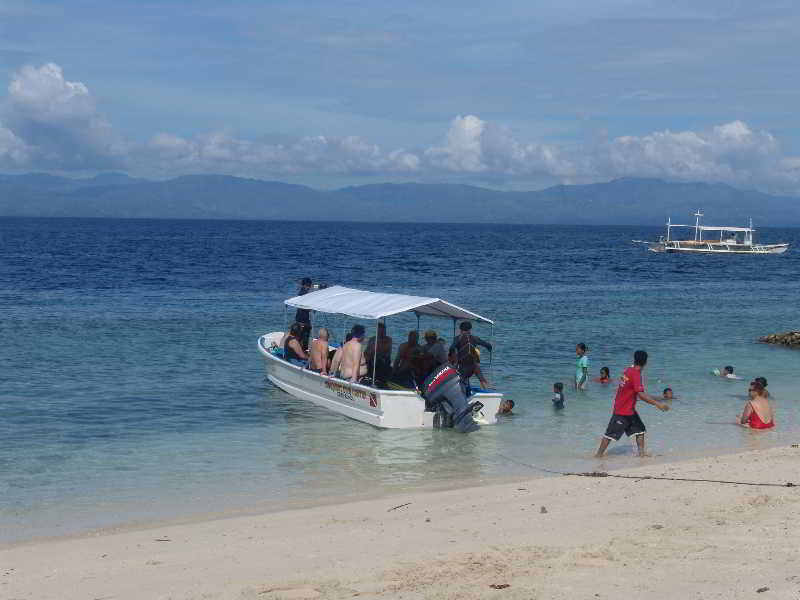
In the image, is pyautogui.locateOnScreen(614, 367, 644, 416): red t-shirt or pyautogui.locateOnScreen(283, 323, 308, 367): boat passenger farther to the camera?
pyautogui.locateOnScreen(283, 323, 308, 367): boat passenger

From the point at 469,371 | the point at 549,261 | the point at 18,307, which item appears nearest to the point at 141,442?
the point at 469,371

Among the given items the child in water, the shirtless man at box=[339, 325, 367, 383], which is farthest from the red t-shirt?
the shirtless man at box=[339, 325, 367, 383]

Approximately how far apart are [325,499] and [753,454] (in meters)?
6.23

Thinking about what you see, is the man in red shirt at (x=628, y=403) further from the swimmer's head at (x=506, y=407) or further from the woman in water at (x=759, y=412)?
the swimmer's head at (x=506, y=407)

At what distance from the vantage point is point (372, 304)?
16.9 m

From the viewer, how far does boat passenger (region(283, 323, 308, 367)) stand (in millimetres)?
19062

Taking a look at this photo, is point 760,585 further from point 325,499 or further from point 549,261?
point 549,261

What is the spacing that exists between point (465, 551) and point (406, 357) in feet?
25.9

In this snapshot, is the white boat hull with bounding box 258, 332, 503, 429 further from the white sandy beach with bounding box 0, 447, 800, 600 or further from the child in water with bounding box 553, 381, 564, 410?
the white sandy beach with bounding box 0, 447, 800, 600

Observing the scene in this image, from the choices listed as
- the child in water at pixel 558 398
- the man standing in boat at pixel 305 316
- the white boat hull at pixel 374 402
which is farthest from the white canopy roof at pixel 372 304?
the child in water at pixel 558 398

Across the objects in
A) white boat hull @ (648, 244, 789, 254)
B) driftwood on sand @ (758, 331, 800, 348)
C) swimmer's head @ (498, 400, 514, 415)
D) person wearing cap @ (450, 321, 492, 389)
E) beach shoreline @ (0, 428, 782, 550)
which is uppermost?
white boat hull @ (648, 244, 789, 254)

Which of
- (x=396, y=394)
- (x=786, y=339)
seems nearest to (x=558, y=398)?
(x=396, y=394)

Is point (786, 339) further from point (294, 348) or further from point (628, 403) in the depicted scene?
point (628, 403)

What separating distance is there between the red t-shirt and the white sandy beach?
231 cm
